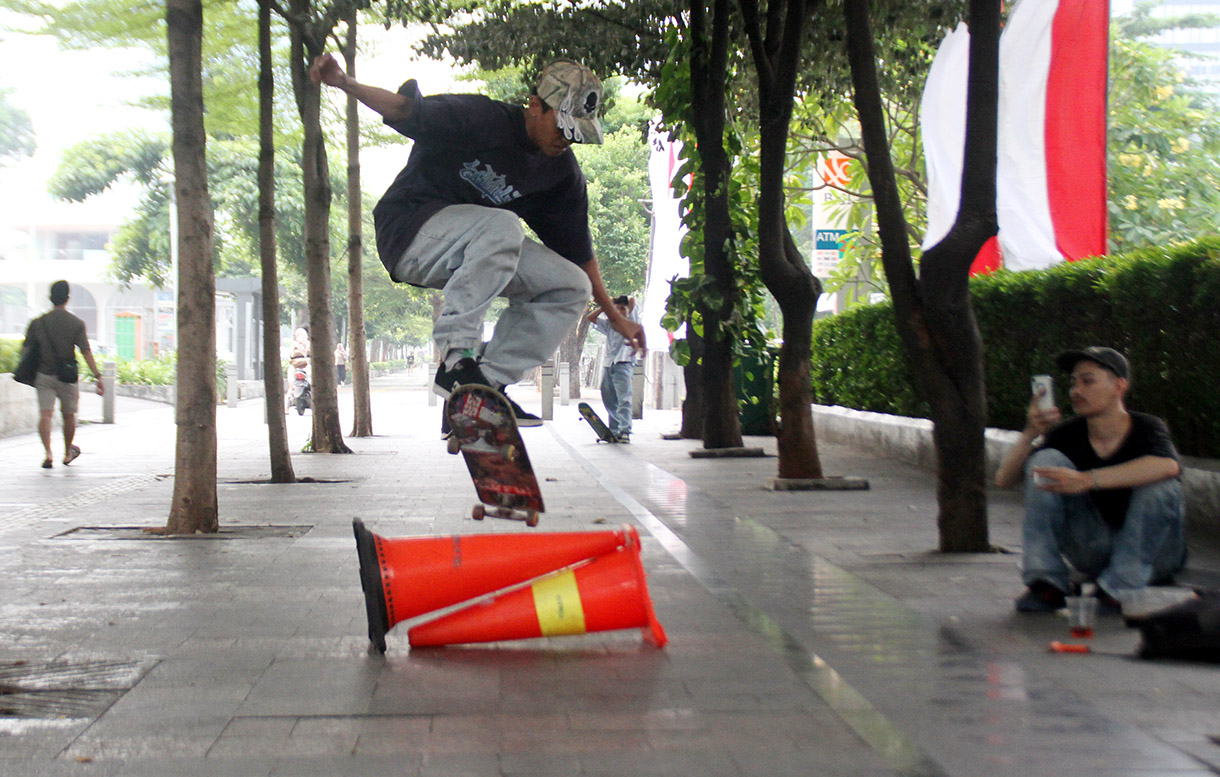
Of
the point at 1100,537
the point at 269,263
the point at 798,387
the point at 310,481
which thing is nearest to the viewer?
the point at 1100,537

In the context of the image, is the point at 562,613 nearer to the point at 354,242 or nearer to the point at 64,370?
the point at 64,370

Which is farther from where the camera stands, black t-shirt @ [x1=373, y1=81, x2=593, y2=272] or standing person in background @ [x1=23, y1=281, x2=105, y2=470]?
standing person in background @ [x1=23, y1=281, x2=105, y2=470]

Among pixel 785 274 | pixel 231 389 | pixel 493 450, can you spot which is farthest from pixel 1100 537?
pixel 231 389

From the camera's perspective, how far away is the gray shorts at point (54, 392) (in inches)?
510

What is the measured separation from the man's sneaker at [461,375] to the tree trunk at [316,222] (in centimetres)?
885

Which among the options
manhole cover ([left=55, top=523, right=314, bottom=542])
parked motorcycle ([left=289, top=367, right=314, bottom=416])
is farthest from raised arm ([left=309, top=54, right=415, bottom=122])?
parked motorcycle ([left=289, top=367, right=314, bottom=416])

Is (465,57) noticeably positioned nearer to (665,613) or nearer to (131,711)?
(665,613)

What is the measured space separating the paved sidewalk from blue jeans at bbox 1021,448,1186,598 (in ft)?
0.76

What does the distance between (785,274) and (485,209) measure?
18.8 ft

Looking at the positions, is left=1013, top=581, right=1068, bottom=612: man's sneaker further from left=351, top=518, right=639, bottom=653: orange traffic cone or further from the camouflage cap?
the camouflage cap

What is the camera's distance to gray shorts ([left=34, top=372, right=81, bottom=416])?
12945mm

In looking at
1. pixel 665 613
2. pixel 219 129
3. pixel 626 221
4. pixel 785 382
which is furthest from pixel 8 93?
pixel 665 613

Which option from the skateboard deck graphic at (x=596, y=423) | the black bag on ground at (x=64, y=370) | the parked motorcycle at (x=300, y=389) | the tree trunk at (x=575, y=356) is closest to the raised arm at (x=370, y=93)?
the black bag on ground at (x=64, y=370)

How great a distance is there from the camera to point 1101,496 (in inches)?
193
